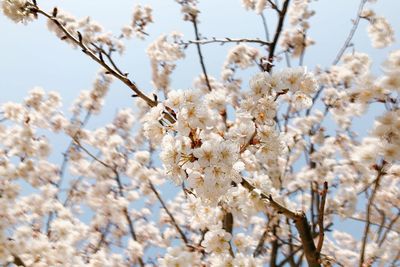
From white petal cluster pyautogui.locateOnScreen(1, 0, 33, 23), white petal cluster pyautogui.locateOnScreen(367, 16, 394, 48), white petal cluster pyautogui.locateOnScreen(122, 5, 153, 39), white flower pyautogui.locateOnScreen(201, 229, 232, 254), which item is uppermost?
white petal cluster pyautogui.locateOnScreen(367, 16, 394, 48)

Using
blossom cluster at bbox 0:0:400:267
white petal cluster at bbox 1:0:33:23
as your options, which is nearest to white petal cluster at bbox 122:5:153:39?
blossom cluster at bbox 0:0:400:267

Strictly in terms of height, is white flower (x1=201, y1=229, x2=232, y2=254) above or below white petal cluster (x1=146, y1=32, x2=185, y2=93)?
below

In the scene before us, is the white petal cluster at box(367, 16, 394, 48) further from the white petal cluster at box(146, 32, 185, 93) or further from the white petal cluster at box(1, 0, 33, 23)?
the white petal cluster at box(1, 0, 33, 23)

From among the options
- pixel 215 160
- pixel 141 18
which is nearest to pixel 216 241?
pixel 215 160

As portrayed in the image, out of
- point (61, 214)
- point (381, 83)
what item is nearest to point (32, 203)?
point (61, 214)

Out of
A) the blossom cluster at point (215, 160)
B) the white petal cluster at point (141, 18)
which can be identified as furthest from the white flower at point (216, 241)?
the white petal cluster at point (141, 18)

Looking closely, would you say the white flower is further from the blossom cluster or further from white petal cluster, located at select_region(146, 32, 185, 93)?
white petal cluster, located at select_region(146, 32, 185, 93)

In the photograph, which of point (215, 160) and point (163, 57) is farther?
point (163, 57)

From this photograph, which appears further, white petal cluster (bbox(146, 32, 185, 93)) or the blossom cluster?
white petal cluster (bbox(146, 32, 185, 93))

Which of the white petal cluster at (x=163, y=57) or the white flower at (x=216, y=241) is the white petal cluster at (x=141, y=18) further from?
the white flower at (x=216, y=241)

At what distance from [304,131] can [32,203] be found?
17.8ft

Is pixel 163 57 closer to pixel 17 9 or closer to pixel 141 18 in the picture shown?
pixel 141 18

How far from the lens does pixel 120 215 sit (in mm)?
7867

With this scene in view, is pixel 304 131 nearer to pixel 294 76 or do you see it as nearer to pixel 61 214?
pixel 61 214
